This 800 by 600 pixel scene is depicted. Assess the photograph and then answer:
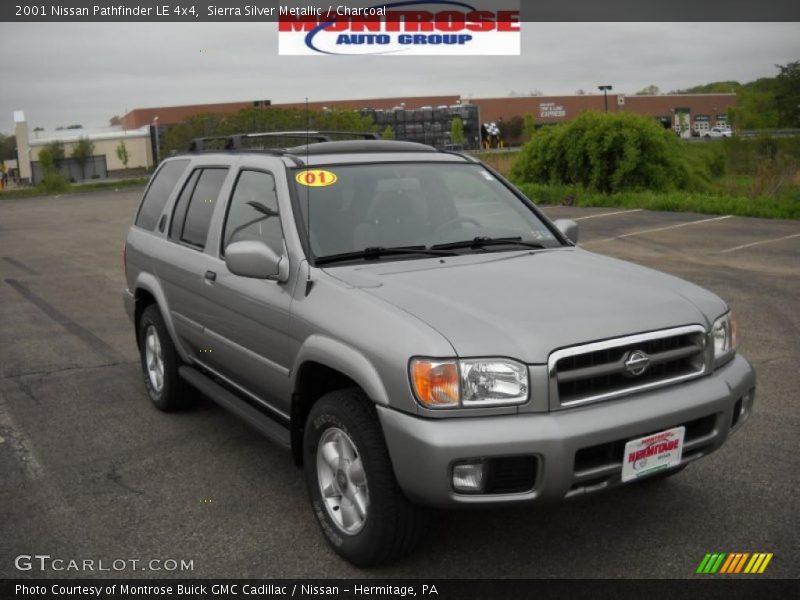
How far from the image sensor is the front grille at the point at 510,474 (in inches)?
126

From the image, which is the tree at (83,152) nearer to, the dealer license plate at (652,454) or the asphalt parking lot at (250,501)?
the asphalt parking lot at (250,501)

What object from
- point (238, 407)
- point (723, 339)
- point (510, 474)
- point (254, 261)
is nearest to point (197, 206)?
point (238, 407)

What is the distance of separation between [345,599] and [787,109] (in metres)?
78.4

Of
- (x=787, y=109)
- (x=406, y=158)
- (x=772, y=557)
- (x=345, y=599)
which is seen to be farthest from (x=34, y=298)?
(x=787, y=109)

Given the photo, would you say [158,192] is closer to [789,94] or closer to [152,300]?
[152,300]

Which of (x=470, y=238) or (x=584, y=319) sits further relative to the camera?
(x=470, y=238)

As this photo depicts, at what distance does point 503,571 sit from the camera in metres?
3.64

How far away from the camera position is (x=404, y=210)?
4.59m

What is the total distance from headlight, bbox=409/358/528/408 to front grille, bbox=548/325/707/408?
0.48ft

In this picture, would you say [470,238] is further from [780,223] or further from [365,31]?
[780,223]

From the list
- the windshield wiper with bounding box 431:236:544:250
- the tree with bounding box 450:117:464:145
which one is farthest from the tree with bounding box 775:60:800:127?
the windshield wiper with bounding box 431:236:544:250

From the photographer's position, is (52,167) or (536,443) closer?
(536,443)

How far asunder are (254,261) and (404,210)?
0.93m

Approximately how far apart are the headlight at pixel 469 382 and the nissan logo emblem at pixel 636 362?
0.47 meters
